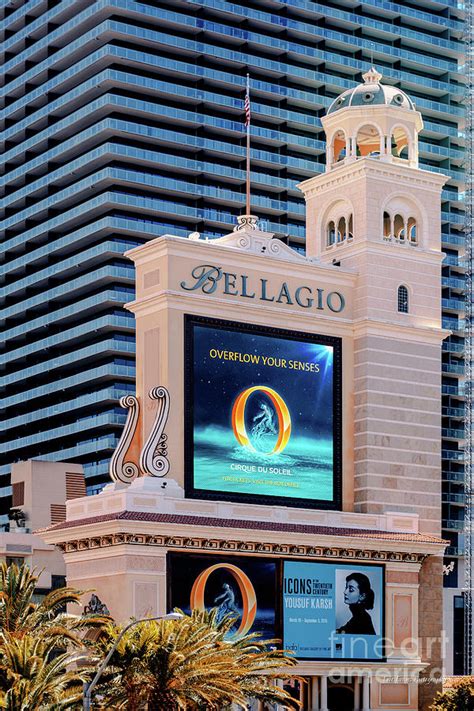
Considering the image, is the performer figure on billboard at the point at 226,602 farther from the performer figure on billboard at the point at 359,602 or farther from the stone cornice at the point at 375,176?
the stone cornice at the point at 375,176

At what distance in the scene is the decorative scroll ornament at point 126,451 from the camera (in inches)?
2980

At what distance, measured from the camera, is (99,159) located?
135625mm

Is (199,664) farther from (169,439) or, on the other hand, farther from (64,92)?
A: (64,92)

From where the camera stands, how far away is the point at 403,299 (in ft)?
278

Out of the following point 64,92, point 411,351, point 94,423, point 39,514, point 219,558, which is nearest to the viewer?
point 219,558

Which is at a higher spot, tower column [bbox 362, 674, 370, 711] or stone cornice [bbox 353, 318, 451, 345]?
stone cornice [bbox 353, 318, 451, 345]

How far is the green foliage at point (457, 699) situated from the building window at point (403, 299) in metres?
17.9

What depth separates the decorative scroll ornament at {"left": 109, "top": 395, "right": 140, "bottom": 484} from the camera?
248ft

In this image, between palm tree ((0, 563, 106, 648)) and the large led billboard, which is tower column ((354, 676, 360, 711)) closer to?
the large led billboard

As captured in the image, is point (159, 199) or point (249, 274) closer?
point (249, 274)

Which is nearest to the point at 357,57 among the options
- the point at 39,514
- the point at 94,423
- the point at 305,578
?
the point at 94,423

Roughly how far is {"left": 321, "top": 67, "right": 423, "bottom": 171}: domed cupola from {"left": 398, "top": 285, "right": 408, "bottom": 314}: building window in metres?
6.42

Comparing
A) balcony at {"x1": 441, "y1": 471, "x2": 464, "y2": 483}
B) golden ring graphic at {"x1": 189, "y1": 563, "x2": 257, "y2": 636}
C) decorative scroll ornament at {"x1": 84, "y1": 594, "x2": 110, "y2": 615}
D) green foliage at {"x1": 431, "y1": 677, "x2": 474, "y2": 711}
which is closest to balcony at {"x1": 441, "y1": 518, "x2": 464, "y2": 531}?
balcony at {"x1": 441, "y1": 471, "x2": 464, "y2": 483}

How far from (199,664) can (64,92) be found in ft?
310
